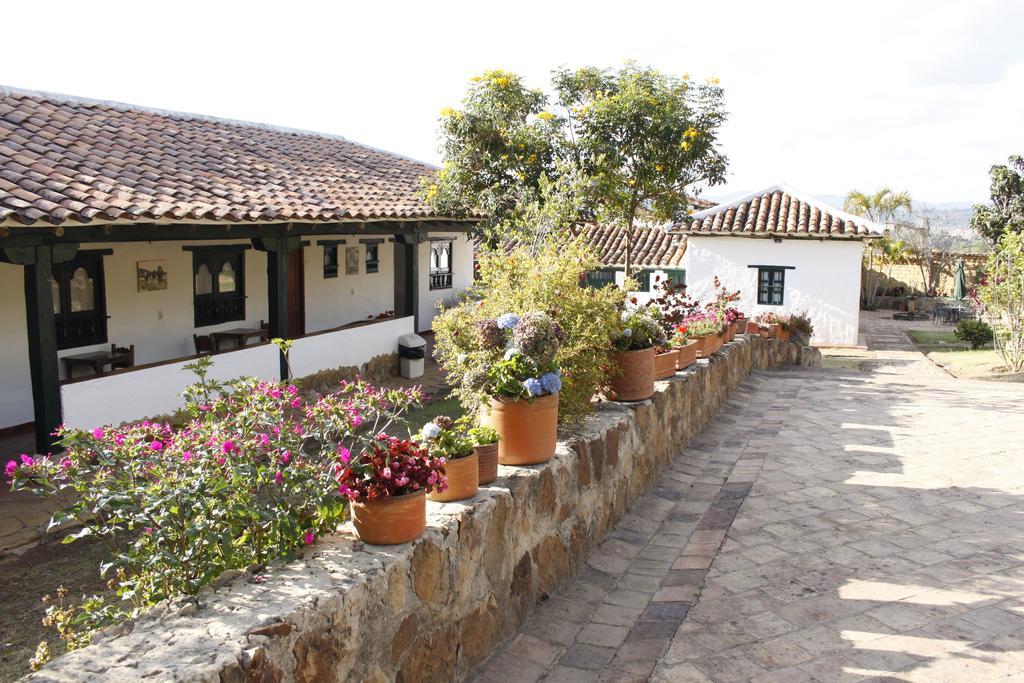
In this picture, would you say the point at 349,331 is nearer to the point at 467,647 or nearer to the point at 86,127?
the point at 86,127

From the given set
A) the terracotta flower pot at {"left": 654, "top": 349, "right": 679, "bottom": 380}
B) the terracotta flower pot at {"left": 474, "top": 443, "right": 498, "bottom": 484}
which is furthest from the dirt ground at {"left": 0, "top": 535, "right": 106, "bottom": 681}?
the terracotta flower pot at {"left": 654, "top": 349, "right": 679, "bottom": 380}

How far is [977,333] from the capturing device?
1975 cm

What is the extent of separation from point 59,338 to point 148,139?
3384 millimetres

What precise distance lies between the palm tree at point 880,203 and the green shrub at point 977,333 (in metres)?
16.0

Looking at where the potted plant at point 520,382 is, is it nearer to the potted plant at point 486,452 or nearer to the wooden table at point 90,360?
the potted plant at point 486,452

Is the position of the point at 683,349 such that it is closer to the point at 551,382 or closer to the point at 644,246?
the point at 551,382

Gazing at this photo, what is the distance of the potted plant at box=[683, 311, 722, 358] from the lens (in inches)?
376

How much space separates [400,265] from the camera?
17.4 metres

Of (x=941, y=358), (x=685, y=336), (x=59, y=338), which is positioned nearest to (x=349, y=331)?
(x=59, y=338)

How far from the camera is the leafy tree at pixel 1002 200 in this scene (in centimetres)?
2580

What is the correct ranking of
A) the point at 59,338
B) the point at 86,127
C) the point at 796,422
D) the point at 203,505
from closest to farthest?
the point at 203,505 → the point at 796,422 → the point at 59,338 → the point at 86,127

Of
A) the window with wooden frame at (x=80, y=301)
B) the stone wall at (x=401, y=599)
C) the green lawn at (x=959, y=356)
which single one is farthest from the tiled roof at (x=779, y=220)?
the stone wall at (x=401, y=599)

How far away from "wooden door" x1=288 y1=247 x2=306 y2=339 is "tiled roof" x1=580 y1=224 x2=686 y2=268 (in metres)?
12.8

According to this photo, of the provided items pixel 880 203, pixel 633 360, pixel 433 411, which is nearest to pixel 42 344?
pixel 433 411
